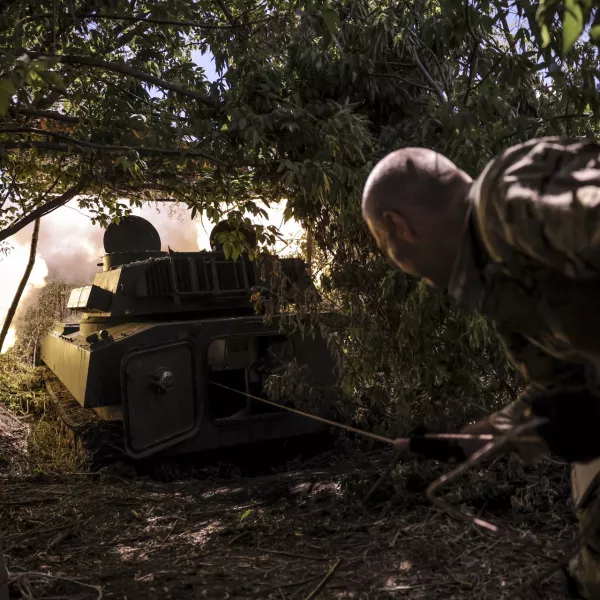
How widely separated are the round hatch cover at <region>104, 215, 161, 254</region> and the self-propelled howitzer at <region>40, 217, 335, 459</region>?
1.26 meters

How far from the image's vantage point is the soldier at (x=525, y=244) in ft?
4.98

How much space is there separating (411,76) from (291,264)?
6.95 feet

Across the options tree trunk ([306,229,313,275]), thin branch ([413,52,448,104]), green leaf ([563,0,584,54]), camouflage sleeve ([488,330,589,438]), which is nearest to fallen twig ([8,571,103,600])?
camouflage sleeve ([488,330,589,438])

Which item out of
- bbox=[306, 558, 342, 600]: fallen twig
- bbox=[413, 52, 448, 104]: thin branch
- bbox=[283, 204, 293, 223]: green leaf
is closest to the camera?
bbox=[306, 558, 342, 600]: fallen twig

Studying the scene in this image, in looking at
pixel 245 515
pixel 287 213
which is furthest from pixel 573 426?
pixel 287 213

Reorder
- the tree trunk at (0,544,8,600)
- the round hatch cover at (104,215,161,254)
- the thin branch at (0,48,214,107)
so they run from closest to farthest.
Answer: the tree trunk at (0,544,8,600) < the thin branch at (0,48,214,107) < the round hatch cover at (104,215,161,254)

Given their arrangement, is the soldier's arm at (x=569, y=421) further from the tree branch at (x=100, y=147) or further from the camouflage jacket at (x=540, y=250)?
the tree branch at (x=100, y=147)

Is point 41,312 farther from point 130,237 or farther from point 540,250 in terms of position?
point 540,250

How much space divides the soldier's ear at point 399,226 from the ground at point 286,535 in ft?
6.12

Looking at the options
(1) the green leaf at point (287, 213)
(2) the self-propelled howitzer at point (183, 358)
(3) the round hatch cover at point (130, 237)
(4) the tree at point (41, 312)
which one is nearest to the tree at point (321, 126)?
(1) the green leaf at point (287, 213)

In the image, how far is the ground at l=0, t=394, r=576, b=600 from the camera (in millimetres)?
3451

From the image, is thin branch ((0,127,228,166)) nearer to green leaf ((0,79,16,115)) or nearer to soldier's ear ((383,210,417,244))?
green leaf ((0,79,16,115))

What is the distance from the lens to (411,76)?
5.56 metres

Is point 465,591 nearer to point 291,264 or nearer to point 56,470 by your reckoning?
point 291,264
